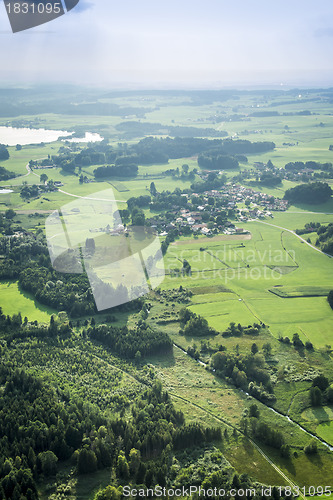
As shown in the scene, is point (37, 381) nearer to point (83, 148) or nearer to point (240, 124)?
point (83, 148)

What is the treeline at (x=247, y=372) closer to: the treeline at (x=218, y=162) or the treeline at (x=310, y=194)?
the treeline at (x=310, y=194)

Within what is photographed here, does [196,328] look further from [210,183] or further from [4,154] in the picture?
[4,154]

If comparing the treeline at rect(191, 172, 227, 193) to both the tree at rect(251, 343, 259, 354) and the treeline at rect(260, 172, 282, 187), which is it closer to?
the treeline at rect(260, 172, 282, 187)

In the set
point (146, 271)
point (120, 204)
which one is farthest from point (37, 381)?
point (120, 204)

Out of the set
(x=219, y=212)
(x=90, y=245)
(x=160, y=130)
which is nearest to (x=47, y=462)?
(x=90, y=245)

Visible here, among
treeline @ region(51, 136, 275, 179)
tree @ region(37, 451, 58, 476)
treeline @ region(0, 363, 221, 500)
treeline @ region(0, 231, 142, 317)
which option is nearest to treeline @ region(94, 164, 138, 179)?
treeline @ region(51, 136, 275, 179)

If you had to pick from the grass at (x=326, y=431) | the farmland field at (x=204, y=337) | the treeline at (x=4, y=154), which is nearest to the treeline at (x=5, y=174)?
the farmland field at (x=204, y=337)

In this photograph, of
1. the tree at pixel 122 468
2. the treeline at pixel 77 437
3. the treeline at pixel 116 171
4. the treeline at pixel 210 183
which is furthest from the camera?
the treeline at pixel 116 171
